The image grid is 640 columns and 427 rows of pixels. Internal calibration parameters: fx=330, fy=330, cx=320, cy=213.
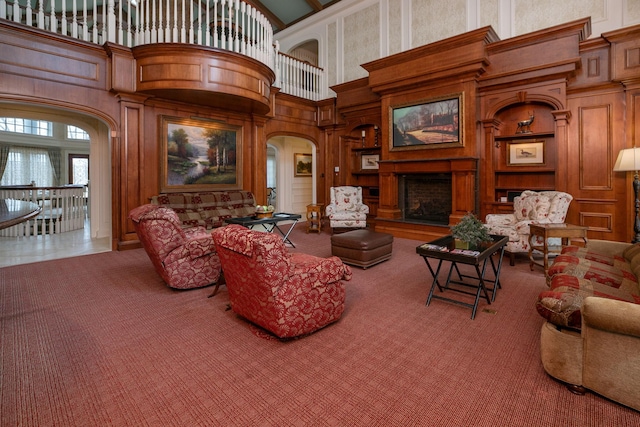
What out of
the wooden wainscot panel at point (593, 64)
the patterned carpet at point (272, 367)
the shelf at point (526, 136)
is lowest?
the patterned carpet at point (272, 367)

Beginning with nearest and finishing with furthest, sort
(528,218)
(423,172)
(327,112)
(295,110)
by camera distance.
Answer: (528,218)
(423,172)
(295,110)
(327,112)

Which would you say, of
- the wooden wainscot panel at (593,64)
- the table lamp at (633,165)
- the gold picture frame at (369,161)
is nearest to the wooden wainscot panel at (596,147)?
the wooden wainscot panel at (593,64)

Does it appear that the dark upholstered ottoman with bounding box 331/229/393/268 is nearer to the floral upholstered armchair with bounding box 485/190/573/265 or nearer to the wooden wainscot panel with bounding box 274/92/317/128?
the floral upholstered armchair with bounding box 485/190/573/265

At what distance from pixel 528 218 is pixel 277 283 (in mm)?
4338

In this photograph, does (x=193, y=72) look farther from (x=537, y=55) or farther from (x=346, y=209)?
(x=537, y=55)

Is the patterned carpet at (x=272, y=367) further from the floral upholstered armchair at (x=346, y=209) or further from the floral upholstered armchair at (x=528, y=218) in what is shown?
the floral upholstered armchair at (x=346, y=209)

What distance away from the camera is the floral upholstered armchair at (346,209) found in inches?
277

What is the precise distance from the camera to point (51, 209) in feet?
24.0

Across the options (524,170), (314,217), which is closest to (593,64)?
(524,170)

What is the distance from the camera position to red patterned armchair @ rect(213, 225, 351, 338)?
2332 mm

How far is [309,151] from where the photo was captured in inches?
411

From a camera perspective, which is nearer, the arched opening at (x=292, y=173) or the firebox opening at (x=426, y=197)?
the firebox opening at (x=426, y=197)

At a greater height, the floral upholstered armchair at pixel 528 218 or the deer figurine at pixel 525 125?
the deer figurine at pixel 525 125

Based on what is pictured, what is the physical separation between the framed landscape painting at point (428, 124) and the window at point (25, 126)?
40.1 ft
